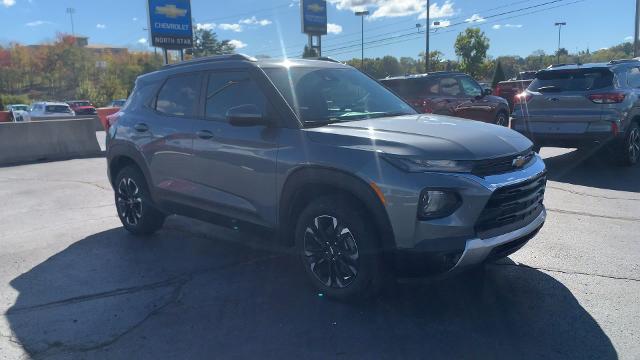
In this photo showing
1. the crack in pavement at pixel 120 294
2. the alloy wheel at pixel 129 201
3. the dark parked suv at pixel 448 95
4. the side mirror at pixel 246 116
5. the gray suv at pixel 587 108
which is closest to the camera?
the crack in pavement at pixel 120 294

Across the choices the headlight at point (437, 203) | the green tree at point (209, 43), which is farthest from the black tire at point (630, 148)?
the green tree at point (209, 43)

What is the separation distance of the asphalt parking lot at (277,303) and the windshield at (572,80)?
11.0ft

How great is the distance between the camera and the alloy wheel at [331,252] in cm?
378

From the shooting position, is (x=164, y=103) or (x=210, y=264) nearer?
(x=210, y=264)

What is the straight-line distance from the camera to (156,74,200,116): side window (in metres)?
5.10

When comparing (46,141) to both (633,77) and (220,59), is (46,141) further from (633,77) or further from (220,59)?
(633,77)

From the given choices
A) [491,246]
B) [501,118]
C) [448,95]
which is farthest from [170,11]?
[491,246]

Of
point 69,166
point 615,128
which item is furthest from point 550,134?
point 69,166

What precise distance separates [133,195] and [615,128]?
7357mm

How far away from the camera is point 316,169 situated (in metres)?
3.85

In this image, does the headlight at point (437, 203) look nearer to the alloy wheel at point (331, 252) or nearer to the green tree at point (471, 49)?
the alloy wheel at point (331, 252)

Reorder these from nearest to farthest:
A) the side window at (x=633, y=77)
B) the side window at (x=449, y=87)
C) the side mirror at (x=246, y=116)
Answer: the side mirror at (x=246, y=116)
the side window at (x=633, y=77)
the side window at (x=449, y=87)

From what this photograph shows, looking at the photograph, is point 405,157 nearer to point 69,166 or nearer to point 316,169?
point 316,169

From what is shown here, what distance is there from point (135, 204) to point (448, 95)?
8.50 metres
